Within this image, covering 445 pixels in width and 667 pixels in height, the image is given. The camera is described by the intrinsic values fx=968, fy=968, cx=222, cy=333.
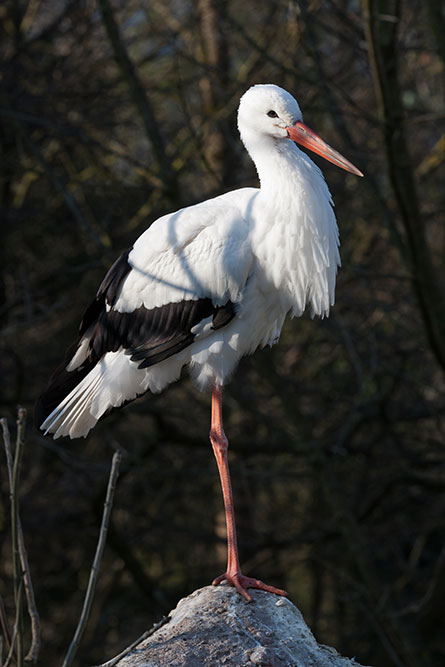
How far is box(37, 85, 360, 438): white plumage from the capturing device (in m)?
4.94

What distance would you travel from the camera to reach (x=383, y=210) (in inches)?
283

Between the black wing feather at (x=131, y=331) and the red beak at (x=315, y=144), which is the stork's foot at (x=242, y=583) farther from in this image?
the red beak at (x=315, y=144)

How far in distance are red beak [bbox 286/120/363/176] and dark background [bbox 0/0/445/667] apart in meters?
2.02

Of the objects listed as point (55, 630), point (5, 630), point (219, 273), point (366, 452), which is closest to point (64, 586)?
point (55, 630)

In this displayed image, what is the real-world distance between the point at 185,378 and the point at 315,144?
13.8 feet

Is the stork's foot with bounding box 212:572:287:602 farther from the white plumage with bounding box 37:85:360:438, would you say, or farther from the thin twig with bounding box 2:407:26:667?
the thin twig with bounding box 2:407:26:667

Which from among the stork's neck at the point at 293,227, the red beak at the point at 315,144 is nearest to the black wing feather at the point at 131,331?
the stork's neck at the point at 293,227

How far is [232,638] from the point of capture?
4062mm

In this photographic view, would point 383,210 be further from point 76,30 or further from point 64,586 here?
point 64,586

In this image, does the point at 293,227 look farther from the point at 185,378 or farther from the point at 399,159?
the point at 185,378

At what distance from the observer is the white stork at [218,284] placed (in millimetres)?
4938

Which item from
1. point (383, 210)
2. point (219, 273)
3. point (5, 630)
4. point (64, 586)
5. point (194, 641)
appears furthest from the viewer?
point (64, 586)

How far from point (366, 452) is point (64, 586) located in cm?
325

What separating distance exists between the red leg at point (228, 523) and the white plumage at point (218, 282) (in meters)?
0.35
